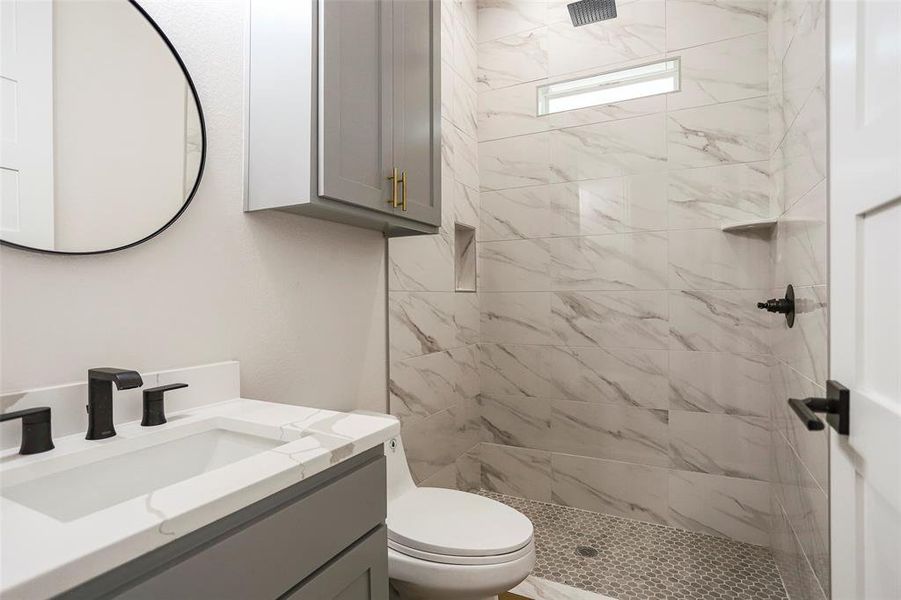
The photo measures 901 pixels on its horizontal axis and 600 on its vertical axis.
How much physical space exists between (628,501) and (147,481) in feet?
7.34

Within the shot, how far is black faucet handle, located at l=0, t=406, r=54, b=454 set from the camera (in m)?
0.84

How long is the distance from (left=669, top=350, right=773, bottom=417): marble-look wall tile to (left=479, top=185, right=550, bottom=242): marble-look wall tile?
3.23 ft

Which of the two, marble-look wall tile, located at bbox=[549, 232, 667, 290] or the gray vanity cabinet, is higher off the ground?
marble-look wall tile, located at bbox=[549, 232, 667, 290]

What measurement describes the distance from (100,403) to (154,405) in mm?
108

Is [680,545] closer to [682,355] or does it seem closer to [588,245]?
[682,355]

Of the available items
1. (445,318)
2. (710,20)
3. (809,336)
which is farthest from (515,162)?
(809,336)

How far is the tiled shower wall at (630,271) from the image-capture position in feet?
7.27

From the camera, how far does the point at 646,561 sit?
2070 millimetres

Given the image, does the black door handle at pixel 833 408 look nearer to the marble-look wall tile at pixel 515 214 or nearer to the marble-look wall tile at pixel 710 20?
the marble-look wall tile at pixel 515 214

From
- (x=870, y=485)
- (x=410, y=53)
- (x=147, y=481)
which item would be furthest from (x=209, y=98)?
(x=870, y=485)

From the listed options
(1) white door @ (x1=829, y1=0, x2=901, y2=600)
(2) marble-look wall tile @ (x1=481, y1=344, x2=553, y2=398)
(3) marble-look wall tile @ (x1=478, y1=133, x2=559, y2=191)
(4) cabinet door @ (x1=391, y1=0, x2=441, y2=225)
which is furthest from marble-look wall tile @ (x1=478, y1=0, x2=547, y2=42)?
(1) white door @ (x1=829, y1=0, x2=901, y2=600)

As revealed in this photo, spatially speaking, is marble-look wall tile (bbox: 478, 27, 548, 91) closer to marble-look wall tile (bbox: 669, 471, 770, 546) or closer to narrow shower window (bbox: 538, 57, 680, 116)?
narrow shower window (bbox: 538, 57, 680, 116)

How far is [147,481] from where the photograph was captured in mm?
967

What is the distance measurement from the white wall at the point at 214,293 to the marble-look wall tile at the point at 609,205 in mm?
1191
